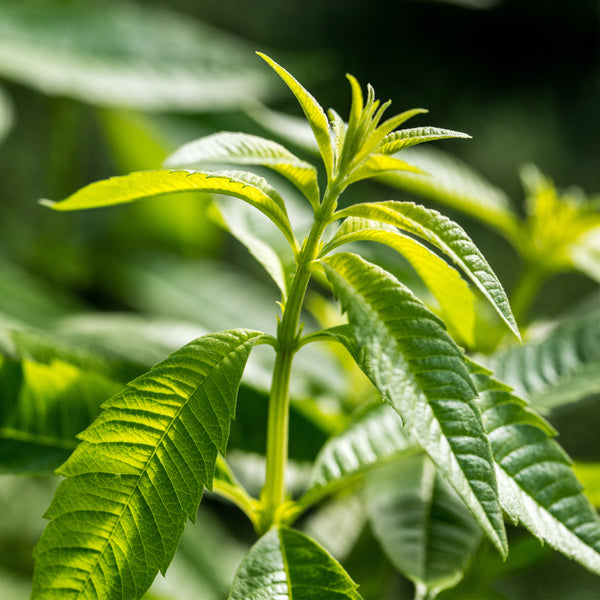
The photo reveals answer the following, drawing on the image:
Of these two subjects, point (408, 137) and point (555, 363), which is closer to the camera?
point (408, 137)

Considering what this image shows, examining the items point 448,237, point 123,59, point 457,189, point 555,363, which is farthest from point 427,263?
point 123,59

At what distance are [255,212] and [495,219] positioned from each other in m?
0.32

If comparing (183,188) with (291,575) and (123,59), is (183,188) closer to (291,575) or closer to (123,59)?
(291,575)

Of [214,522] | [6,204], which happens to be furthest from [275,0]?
[214,522]

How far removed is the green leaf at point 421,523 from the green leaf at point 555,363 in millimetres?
130

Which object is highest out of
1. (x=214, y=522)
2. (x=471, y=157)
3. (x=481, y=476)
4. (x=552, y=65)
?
(x=552, y=65)

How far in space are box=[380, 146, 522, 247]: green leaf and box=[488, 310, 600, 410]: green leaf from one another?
196mm

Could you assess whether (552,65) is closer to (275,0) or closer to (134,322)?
(275,0)

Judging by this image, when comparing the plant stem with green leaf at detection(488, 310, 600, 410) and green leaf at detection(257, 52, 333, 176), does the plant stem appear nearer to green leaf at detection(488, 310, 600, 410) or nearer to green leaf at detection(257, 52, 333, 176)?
green leaf at detection(257, 52, 333, 176)

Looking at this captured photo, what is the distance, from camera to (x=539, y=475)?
43 cm

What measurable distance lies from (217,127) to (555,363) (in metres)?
0.93

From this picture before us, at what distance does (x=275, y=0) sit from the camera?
1.60 meters

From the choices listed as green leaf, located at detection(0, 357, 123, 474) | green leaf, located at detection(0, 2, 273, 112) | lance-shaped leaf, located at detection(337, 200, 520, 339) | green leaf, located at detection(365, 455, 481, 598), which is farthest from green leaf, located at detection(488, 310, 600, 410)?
green leaf, located at detection(0, 2, 273, 112)

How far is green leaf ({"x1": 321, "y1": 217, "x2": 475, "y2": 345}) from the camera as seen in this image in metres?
0.41
